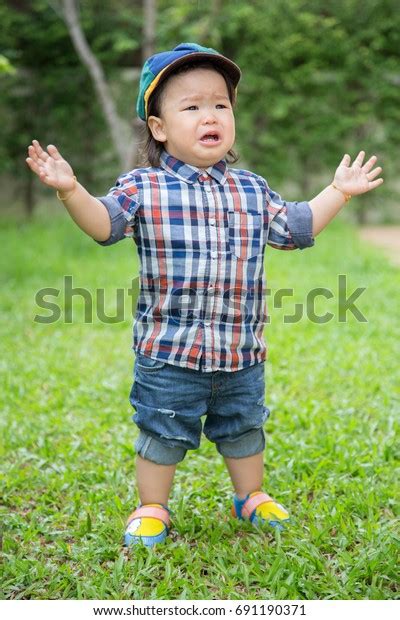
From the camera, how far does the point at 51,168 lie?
165 centimetres

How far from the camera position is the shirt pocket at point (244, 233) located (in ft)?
6.13

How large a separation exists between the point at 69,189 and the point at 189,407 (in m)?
0.64

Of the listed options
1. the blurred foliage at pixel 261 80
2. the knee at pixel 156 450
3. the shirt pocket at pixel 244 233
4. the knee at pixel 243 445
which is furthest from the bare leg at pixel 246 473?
the blurred foliage at pixel 261 80

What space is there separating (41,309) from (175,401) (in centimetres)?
331

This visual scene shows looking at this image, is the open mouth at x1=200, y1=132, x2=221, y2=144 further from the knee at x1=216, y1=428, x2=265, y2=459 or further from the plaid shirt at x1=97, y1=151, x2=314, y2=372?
the knee at x1=216, y1=428, x2=265, y2=459

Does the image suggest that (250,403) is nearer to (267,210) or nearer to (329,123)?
(267,210)

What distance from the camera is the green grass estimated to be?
5.87 feet

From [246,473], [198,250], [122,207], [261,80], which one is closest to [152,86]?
[122,207]

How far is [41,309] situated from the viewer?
16.5 feet

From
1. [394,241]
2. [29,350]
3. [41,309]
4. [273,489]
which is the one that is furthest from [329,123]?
[273,489]

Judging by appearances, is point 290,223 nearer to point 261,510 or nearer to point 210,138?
point 210,138

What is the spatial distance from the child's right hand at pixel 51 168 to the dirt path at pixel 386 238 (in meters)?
5.35

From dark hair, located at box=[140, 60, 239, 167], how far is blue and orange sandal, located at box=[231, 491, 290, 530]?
95 centimetres

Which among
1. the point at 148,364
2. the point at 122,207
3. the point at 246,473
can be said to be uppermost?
the point at 122,207
